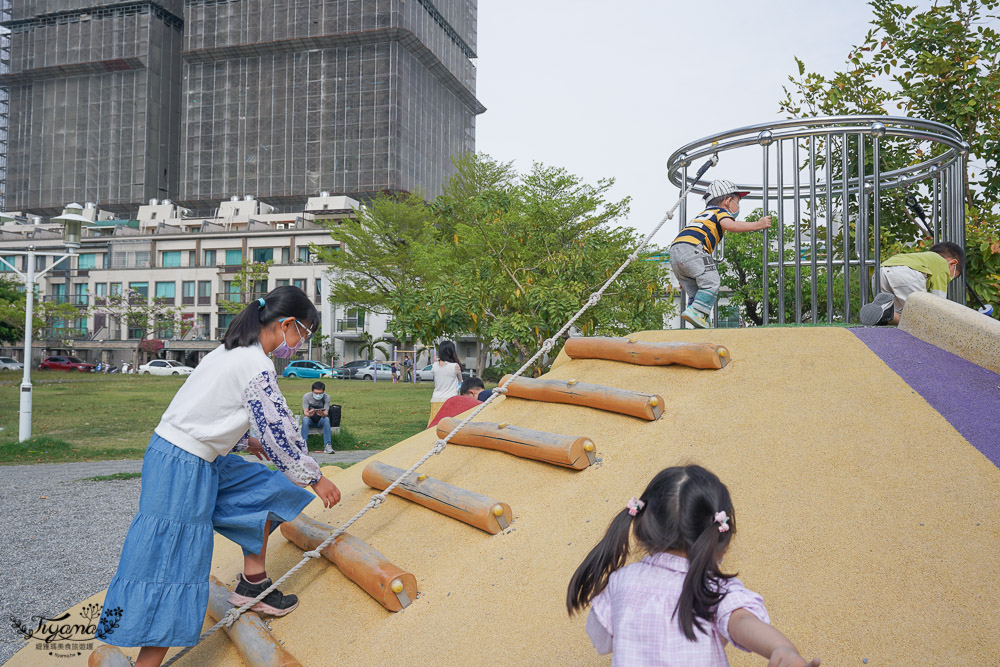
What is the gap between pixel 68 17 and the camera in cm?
7994

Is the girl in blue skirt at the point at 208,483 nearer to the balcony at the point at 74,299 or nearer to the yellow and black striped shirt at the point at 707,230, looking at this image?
the yellow and black striped shirt at the point at 707,230

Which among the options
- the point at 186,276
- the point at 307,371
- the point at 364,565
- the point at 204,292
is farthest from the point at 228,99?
the point at 364,565

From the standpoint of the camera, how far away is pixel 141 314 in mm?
48688

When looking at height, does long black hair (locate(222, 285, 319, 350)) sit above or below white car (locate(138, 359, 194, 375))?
above

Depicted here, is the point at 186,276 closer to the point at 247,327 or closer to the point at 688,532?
the point at 247,327

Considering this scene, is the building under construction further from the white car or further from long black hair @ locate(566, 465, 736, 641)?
long black hair @ locate(566, 465, 736, 641)

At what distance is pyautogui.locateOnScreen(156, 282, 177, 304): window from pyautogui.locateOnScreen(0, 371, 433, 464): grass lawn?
2524 centimetres

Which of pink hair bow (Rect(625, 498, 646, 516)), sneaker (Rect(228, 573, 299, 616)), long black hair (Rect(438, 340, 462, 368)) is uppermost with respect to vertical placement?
long black hair (Rect(438, 340, 462, 368))

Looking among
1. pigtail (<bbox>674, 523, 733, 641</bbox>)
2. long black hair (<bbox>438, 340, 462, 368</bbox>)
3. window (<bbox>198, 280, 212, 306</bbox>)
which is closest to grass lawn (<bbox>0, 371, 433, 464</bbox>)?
long black hair (<bbox>438, 340, 462, 368</bbox>)

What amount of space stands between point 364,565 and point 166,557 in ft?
2.85

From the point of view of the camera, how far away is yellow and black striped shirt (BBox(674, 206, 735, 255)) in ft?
18.3

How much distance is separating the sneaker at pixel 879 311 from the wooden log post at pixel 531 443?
8.82 feet

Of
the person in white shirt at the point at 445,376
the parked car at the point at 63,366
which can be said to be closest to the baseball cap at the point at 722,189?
the person in white shirt at the point at 445,376

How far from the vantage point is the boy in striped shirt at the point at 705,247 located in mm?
5551
